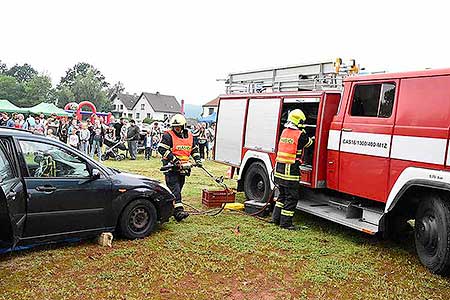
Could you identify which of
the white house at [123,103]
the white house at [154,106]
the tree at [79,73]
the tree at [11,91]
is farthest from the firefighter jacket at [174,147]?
the tree at [79,73]

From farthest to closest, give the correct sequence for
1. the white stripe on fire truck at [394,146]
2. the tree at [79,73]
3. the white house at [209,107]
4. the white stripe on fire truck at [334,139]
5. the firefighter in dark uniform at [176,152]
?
the tree at [79,73] → the white house at [209,107] → the firefighter in dark uniform at [176,152] → the white stripe on fire truck at [334,139] → the white stripe on fire truck at [394,146]

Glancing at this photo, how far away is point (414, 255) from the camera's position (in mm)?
5844

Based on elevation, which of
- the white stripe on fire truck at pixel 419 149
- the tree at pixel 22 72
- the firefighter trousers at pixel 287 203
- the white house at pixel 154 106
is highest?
the tree at pixel 22 72

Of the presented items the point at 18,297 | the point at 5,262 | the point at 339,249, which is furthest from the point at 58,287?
the point at 339,249

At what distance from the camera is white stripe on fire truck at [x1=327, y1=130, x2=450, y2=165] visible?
494 centimetres

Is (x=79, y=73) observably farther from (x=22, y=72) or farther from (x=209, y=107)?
(x=209, y=107)

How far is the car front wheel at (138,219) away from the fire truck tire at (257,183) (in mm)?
2512

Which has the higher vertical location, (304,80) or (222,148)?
(304,80)

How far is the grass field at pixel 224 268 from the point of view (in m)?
4.41

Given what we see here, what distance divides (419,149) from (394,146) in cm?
39

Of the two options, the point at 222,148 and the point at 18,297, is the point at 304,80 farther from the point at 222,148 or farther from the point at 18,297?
the point at 18,297

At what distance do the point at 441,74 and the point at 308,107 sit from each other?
253 cm

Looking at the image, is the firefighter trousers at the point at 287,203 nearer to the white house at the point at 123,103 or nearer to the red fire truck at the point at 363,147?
the red fire truck at the point at 363,147

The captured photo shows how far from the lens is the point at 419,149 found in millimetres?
5145
